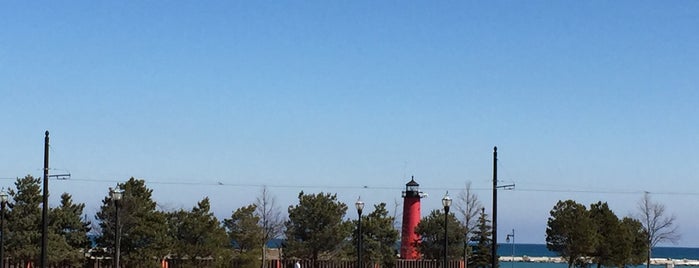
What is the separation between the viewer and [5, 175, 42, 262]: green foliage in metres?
50.3

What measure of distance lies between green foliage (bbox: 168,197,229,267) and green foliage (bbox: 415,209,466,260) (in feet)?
50.4

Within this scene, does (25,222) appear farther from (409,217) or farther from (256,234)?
(409,217)

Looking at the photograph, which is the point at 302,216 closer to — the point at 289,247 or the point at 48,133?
Answer: the point at 289,247

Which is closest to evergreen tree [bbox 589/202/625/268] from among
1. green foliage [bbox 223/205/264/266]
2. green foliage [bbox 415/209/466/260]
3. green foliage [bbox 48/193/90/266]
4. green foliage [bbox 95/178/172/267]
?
green foliage [bbox 415/209/466/260]

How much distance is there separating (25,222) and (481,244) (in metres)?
31.8

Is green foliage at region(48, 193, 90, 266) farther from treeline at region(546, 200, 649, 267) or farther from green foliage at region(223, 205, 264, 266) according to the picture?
treeline at region(546, 200, 649, 267)

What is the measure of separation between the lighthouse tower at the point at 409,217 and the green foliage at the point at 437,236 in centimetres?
610

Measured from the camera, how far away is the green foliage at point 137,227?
2058 inches

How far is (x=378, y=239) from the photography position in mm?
64438

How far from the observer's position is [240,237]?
56.7 m

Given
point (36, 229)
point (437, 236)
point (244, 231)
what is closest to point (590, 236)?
point (437, 236)

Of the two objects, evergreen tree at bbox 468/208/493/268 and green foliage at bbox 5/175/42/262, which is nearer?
green foliage at bbox 5/175/42/262

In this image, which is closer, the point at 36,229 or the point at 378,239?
the point at 36,229

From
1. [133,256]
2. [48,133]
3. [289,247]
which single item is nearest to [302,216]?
[289,247]
